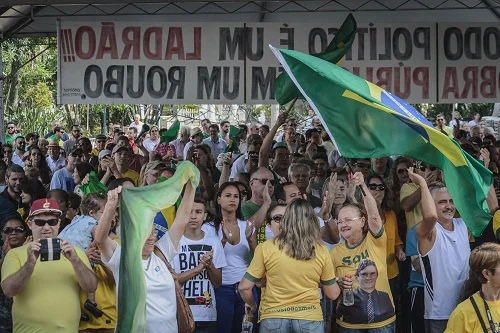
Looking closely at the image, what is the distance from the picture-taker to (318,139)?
16109mm

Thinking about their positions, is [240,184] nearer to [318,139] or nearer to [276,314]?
[276,314]

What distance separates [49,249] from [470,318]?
2.72 meters

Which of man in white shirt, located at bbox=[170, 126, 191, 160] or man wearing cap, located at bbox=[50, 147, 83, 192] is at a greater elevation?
man in white shirt, located at bbox=[170, 126, 191, 160]

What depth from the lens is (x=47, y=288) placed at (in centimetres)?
617

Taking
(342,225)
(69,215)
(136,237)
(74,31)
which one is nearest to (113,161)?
(69,215)

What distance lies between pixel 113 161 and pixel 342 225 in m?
4.50

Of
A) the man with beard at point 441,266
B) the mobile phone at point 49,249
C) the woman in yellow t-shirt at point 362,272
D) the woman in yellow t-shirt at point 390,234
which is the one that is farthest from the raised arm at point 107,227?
the woman in yellow t-shirt at point 390,234

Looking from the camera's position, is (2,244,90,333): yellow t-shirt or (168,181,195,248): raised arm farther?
(168,181,195,248): raised arm

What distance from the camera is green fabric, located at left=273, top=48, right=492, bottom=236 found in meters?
6.69

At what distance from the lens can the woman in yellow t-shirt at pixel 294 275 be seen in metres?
6.44

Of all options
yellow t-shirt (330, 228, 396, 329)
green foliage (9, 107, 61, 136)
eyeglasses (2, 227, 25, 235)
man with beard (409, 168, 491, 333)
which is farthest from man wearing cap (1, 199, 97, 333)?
green foliage (9, 107, 61, 136)

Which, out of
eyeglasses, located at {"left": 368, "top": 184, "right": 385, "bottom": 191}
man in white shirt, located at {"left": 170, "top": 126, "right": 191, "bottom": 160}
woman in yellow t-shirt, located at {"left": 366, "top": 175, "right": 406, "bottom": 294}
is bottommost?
woman in yellow t-shirt, located at {"left": 366, "top": 175, "right": 406, "bottom": 294}

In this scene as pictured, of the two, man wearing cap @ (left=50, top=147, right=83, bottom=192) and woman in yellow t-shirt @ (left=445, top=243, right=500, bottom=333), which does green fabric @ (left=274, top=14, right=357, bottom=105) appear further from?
woman in yellow t-shirt @ (left=445, top=243, right=500, bottom=333)

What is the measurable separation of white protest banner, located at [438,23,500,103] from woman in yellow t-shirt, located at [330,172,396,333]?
6955mm
